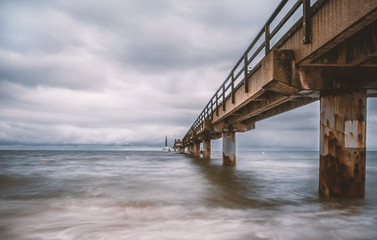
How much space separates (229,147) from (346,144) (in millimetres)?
18975

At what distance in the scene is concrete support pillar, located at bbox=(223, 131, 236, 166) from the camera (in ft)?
87.9

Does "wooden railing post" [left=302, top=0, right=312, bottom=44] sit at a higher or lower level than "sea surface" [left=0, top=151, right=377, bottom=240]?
higher

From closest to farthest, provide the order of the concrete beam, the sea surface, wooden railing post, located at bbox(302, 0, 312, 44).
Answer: the sea surface → wooden railing post, located at bbox(302, 0, 312, 44) → the concrete beam

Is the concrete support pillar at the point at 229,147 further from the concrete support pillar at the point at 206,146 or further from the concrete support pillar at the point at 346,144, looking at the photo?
the concrete support pillar at the point at 346,144

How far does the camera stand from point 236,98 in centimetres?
1495

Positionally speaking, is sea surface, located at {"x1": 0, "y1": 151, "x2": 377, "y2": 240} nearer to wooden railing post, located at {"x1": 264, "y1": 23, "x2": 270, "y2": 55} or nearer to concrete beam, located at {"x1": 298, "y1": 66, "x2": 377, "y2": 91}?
concrete beam, located at {"x1": 298, "y1": 66, "x2": 377, "y2": 91}

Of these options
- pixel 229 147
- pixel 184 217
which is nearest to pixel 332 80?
pixel 184 217

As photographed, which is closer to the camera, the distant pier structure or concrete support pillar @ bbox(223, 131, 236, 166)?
the distant pier structure

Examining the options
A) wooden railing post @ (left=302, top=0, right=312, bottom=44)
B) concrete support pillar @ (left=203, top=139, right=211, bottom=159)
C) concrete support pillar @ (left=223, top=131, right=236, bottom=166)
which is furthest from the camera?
concrete support pillar @ (left=203, top=139, right=211, bottom=159)

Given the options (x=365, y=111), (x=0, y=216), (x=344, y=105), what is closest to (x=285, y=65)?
(x=344, y=105)

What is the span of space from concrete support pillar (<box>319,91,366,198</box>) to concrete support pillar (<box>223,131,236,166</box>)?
1797cm

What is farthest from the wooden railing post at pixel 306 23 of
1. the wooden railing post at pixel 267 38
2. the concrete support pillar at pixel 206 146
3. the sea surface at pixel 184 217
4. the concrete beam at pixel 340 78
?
the concrete support pillar at pixel 206 146

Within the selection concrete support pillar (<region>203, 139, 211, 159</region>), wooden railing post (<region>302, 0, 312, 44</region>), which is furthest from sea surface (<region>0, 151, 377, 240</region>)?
concrete support pillar (<region>203, 139, 211, 159</region>)

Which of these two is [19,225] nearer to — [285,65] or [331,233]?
[331,233]
